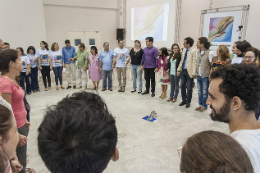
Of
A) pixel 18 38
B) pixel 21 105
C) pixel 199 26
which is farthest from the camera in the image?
pixel 199 26

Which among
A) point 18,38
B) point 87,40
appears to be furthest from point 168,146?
point 87,40

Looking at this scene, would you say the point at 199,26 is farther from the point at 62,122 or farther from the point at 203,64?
the point at 62,122

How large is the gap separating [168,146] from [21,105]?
1.91m

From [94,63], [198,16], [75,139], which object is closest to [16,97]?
[75,139]

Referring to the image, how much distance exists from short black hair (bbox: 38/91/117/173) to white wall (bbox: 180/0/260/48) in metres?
6.44

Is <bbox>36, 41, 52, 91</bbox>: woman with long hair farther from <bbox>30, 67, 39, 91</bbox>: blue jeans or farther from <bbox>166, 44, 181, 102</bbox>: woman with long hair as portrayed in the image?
<bbox>166, 44, 181, 102</bbox>: woman with long hair

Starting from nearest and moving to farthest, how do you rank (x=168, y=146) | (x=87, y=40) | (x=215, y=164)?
1. (x=215, y=164)
2. (x=168, y=146)
3. (x=87, y=40)

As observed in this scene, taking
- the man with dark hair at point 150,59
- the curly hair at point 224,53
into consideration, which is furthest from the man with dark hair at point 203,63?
the man with dark hair at point 150,59

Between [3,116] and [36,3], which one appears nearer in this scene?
[3,116]

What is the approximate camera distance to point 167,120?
10.9 ft

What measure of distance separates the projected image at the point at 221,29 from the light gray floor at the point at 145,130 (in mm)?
2605

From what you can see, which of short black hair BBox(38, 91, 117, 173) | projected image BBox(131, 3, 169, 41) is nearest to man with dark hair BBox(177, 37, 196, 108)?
short black hair BBox(38, 91, 117, 173)

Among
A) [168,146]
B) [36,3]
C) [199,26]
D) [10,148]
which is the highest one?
[36,3]

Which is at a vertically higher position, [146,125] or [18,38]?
[18,38]
